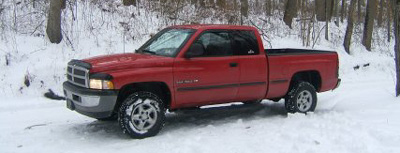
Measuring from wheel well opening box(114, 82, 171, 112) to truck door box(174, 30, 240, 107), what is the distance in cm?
18

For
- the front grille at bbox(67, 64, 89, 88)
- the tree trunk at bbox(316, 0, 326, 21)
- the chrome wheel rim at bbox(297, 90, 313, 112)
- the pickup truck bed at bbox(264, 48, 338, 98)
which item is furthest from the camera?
the tree trunk at bbox(316, 0, 326, 21)

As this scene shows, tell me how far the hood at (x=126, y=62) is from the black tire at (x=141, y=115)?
0.44m

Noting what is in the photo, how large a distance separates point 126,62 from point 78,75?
772 mm

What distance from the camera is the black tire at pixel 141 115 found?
6.40 meters

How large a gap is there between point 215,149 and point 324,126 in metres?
2.11

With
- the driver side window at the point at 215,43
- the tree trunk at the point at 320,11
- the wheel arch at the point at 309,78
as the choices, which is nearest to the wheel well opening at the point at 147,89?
the driver side window at the point at 215,43

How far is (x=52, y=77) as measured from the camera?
10.5 m

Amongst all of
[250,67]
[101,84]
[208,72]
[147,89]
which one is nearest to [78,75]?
[101,84]

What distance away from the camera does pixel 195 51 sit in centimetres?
687

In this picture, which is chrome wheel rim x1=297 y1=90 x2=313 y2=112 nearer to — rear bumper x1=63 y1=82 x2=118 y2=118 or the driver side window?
the driver side window

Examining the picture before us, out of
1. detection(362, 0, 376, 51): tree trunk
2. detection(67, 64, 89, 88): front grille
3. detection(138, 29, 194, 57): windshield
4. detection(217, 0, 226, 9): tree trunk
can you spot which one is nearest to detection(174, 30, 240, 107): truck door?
detection(138, 29, 194, 57): windshield

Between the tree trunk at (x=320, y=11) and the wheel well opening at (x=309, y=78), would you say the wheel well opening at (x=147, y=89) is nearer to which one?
the wheel well opening at (x=309, y=78)

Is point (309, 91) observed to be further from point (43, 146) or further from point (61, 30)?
point (61, 30)

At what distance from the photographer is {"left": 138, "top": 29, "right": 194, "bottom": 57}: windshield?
7.05m
